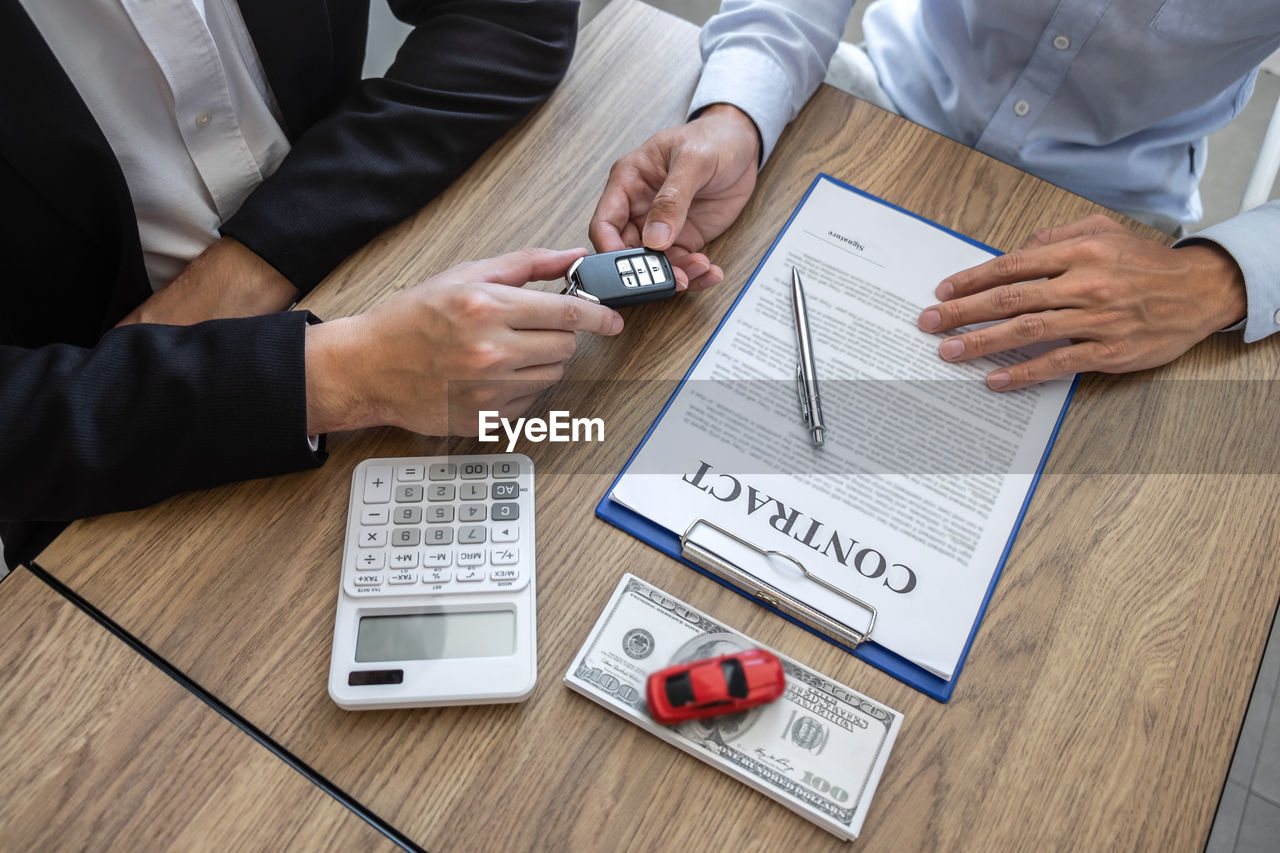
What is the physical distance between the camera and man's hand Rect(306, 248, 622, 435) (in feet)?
1.94

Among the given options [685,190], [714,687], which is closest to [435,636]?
[714,687]

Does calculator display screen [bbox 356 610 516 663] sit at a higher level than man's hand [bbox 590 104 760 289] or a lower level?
lower

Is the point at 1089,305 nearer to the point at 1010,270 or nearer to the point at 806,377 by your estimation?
the point at 1010,270

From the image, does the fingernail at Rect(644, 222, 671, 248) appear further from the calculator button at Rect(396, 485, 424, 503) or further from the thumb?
the calculator button at Rect(396, 485, 424, 503)

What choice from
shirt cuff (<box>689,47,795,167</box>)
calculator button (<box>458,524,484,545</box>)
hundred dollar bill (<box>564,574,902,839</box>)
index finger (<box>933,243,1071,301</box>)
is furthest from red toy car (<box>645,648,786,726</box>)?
shirt cuff (<box>689,47,795,167</box>)

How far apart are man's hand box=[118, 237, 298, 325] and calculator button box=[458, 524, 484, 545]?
1.02 ft

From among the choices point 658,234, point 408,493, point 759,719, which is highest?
point 658,234

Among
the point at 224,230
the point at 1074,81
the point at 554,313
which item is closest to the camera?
the point at 554,313

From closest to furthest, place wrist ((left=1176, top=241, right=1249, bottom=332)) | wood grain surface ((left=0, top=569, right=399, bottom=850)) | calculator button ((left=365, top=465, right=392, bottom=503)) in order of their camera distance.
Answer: wood grain surface ((left=0, top=569, right=399, bottom=850))
calculator button ((left=365, top=465, right=392, bottom=503))
wrist ((left=1176, top=241, right=1249, bottom=332))

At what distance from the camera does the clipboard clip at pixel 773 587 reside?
22.0 inches

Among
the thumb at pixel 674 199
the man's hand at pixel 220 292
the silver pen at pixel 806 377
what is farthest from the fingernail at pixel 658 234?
the man's hand at pixel 220 292

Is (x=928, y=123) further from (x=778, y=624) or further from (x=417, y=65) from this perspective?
(x=778, y=624)

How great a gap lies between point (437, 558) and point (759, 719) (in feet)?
0.80

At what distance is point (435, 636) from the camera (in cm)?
54
